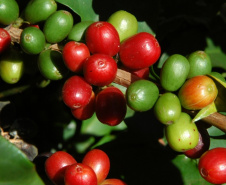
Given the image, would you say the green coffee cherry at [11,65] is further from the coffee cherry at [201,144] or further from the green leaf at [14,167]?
the coffee cherry at [201,144]

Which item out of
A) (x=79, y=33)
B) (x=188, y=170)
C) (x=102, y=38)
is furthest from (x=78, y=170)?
(x=188, y=170)

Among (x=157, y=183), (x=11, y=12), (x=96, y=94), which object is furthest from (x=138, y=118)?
(x=11, y=12)

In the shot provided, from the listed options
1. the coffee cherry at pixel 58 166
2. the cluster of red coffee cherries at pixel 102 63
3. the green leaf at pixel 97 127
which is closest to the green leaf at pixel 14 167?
the coffee cherry at pixel 58 166

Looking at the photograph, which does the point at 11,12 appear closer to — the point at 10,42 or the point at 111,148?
the point at 10,42

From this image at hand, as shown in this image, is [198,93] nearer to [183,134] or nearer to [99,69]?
[183,134]

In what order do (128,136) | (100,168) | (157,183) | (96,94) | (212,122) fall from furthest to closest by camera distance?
1. (128,136)
2. (157,183)
3. (96,94)
4. (100,168)
5. (212,122)

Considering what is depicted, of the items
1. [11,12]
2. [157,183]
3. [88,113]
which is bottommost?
[157,183]

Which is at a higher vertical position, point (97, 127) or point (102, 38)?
point (102, 38)

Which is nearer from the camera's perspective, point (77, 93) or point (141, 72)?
point (77, 93)
